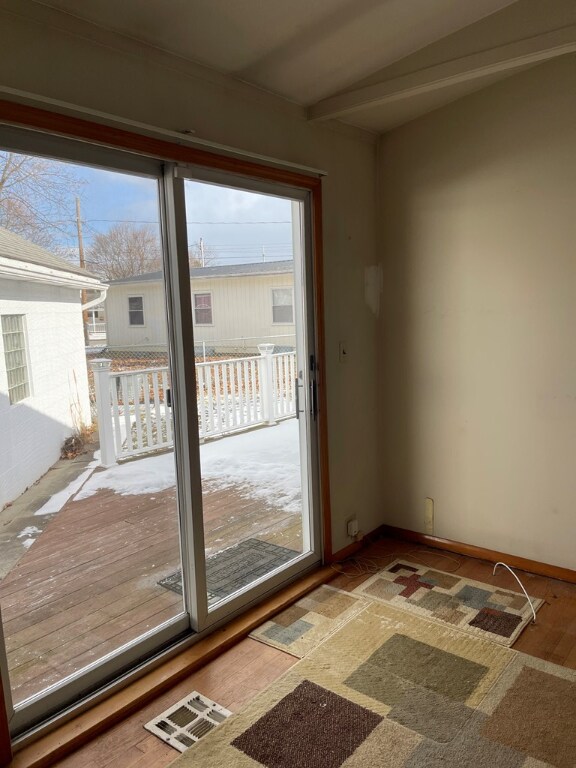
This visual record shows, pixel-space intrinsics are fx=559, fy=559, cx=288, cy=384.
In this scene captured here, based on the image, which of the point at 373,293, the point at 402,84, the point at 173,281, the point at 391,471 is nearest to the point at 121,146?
→ the point at 173,281

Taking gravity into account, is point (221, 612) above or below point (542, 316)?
below

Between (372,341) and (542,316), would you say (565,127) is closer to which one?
(542,316)

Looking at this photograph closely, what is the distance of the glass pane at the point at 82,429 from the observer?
186 centimetres

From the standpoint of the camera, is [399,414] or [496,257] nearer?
[496,257]

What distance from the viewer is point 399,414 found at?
3445 millimetres

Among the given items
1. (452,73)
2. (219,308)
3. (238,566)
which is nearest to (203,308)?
(219,308)

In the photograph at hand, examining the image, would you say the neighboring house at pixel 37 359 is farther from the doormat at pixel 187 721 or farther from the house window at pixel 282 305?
the house window at pixel 282 305

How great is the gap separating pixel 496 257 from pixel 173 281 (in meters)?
1.74

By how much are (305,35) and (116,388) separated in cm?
155

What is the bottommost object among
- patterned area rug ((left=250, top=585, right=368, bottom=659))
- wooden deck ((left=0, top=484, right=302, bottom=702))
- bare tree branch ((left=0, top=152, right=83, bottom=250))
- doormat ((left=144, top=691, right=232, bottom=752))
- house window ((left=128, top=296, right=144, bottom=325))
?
doormat ((left=144, top=691, right=232, bottom=752))

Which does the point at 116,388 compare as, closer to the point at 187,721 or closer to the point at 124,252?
the point at 124,252

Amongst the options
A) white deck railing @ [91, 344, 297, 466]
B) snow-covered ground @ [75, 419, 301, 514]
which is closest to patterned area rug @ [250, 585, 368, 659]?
snow-covered ground @ [75, 419, 301, 514]

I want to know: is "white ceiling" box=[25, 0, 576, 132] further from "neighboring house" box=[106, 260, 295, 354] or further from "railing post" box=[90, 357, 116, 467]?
"railing post" box=[90, 357, 116, 467]

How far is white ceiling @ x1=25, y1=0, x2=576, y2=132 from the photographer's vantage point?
1872 mm
